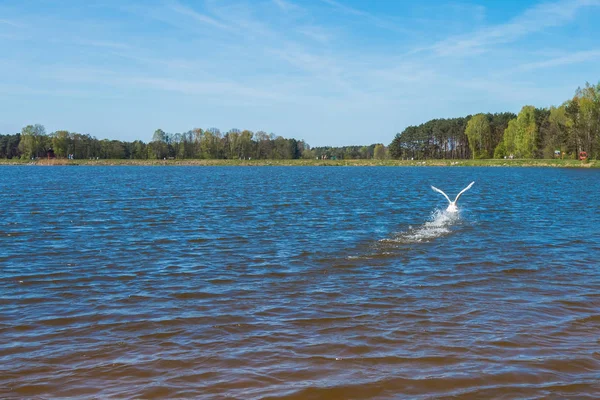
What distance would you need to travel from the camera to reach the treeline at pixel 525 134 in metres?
111

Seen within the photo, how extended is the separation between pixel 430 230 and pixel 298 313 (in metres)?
13.5

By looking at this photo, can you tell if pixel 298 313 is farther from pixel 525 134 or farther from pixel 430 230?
pixel 525 134

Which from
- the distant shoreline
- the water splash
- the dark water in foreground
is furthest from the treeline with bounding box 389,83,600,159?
the dark water in foreground

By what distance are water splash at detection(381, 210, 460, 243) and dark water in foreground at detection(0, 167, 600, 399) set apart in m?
0.26

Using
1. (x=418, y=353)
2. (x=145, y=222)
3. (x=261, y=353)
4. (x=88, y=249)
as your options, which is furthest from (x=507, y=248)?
(x=145, y=222)

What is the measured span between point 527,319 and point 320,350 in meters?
4.26

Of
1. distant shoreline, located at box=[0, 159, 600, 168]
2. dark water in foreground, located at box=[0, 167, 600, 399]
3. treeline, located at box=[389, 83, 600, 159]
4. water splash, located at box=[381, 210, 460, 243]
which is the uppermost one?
treeline, located at box=[389, 83, 600, 159]

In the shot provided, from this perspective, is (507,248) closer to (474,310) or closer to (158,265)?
(474,310)

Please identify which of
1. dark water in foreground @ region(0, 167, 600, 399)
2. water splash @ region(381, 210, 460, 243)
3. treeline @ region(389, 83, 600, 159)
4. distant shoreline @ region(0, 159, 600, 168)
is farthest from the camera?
distant shoreline @ region(0, 159, 600, 168)

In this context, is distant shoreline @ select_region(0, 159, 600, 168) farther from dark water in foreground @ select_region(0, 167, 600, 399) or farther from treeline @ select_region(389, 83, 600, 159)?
dark water in foreground @ select_region(0, 167, 600, 399)

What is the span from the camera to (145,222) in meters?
25.5

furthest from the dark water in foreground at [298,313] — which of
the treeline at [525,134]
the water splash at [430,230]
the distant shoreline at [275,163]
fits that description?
the distant shoreline at [275,163]

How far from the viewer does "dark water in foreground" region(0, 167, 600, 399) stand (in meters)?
7.51

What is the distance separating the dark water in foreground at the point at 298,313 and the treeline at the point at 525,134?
335 ft
